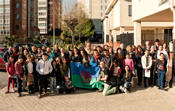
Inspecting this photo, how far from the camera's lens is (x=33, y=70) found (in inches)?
304

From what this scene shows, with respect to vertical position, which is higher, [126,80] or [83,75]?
[83,75]

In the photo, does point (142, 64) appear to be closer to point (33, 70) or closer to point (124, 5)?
point (33, 70)

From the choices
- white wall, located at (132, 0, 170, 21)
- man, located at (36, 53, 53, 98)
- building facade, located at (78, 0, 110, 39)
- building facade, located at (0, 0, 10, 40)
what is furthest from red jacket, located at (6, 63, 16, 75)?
building facade, located at (78, 0, 110, 39)

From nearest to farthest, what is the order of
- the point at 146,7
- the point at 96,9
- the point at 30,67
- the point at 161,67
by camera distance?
the point at 30,67 → the point at 161,67 → the point at 146,7 → the point at 96,9

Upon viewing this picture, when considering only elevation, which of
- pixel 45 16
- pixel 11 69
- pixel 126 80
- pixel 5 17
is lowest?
pixel 126 80

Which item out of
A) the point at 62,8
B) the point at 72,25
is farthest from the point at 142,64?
the point at 62,8

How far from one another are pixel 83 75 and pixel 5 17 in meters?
50.3

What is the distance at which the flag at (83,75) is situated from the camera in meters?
8.29

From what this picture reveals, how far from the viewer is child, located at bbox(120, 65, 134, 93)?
7730mm

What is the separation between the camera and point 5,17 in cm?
5194

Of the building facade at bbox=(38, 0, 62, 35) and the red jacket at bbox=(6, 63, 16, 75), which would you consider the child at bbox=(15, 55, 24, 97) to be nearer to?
the red jacket at bbox=(6, 63, 16, 75)

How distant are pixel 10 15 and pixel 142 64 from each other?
5083cm

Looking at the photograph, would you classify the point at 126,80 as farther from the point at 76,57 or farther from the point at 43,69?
the point at 43,69

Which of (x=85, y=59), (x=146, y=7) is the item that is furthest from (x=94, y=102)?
(x=146, y=7)
